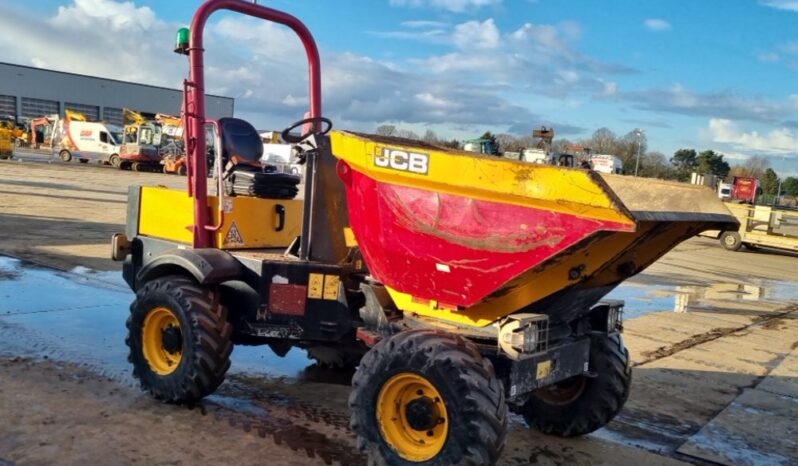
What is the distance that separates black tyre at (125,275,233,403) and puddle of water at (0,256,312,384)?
49 cm

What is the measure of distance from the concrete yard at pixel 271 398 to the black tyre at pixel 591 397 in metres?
0.13

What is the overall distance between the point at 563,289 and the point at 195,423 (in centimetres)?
263

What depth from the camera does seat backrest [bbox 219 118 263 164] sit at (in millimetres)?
5379

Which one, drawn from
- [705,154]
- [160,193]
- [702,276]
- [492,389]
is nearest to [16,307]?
[160,193]

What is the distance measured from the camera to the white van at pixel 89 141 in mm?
39500

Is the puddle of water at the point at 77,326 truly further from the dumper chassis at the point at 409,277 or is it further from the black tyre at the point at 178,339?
the dumper chassis at the point at 409,277

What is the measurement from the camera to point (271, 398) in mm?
5492

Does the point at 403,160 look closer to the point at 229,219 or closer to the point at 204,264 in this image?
the point at 204,264

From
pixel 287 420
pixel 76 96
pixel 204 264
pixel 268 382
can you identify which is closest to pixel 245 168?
pixel 204 264

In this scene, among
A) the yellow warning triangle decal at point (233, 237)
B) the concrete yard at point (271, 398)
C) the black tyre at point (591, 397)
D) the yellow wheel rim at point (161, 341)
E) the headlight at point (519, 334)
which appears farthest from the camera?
the yellow warning triangle decal at point (233, 237)

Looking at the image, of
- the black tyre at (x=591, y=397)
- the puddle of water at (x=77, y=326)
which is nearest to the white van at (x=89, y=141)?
the puddle of water at (x=77, y=326)

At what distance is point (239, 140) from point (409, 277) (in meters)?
2.08

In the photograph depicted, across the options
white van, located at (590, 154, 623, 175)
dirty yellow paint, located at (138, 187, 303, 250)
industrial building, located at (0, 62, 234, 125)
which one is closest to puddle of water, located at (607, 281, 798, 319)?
white van, located at (590, 154, 623, 175)

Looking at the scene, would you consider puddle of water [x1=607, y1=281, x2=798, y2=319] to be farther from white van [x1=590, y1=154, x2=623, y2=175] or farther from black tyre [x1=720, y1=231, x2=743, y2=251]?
black tyre [x1=720, y1=231, x2=743, y2=251]
